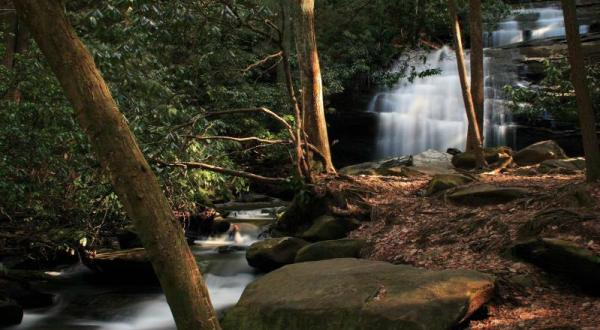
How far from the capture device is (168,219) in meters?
3.19

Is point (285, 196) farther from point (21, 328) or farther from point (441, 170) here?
point (21, 328)

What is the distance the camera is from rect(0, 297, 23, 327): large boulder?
28.6 feet

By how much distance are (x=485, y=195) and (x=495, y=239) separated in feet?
6.52

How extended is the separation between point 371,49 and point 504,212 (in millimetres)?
16704

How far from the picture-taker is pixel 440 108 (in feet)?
71.5

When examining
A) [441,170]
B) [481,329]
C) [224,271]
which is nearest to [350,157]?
[441,170]

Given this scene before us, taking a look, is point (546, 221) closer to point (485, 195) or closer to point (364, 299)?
point (485, 195)

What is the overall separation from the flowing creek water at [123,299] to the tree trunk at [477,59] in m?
7.40

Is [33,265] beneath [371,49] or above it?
beneath

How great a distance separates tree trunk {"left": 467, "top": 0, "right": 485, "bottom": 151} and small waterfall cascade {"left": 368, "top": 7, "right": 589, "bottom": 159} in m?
4.49

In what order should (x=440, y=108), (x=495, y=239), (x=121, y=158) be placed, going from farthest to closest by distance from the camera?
(x=440, y=108) < (x=495, y=239) < (x=121, y=158)

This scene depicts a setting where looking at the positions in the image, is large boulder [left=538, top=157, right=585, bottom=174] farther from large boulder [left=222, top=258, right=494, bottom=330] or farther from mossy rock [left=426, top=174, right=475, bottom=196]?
large boulder [left=222, top=258, right=494, bottom=330]

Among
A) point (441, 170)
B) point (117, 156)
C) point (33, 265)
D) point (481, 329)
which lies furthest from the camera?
point (441, 170)

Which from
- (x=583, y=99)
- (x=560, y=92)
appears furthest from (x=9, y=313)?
(x=560, y=92)
